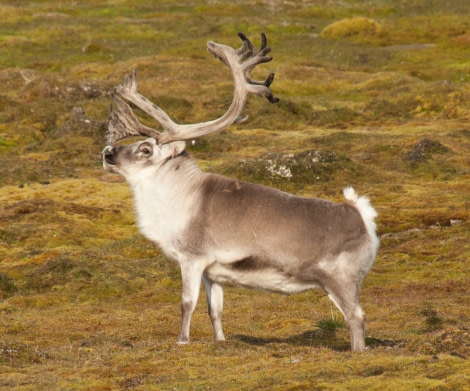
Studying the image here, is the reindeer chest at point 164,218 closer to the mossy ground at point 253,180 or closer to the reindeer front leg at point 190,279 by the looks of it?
the reindeer front leg at point 190,279

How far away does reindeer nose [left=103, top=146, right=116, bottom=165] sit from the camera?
13828mm

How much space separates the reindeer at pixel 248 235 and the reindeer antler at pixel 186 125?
→ 422 millimetres

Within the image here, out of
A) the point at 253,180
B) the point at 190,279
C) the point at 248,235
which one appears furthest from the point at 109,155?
the point at 253,180

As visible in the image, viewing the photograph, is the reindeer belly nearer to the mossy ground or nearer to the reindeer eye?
the mossy ground

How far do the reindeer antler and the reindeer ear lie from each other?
85 millimetres

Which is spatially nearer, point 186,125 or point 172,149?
point 172,149

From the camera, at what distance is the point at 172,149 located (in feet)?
46.0

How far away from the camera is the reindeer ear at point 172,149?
14.0 meters

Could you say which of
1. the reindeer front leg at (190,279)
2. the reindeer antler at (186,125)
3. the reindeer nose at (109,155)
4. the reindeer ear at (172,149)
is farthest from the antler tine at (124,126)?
the reindeer front leg at (190,279)

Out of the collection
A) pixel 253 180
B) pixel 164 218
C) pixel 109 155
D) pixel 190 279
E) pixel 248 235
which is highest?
pixel 109 155

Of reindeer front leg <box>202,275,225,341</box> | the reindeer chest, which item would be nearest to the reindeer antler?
the reindeer chest

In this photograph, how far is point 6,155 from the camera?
3650cm

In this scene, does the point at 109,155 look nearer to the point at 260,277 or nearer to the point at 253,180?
the point at 260,277

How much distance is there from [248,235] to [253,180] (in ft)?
56.5
